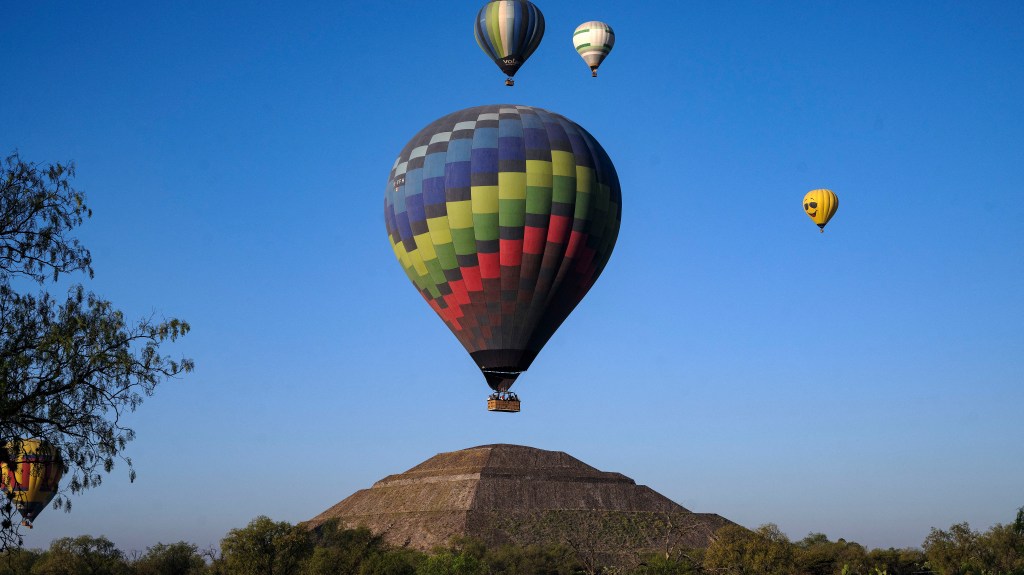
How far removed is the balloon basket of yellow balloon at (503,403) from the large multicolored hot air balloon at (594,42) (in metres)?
27.0

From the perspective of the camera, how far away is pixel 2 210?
2336 centimetres

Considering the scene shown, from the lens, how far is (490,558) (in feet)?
339

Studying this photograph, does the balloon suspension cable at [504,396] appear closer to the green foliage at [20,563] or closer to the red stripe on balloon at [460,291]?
the red stripe on balloon at [460,291]

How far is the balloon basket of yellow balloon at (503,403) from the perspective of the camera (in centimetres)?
6233

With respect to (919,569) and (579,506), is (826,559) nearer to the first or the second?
(919,569)

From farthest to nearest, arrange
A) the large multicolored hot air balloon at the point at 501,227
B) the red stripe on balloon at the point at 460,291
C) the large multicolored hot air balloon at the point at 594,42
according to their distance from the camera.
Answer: the large multicolored hot air balloon at the point at 594,42 < the red stripe on balloon at the point at 460,291 < the large multicolored hot air balloon at the point at 501,227

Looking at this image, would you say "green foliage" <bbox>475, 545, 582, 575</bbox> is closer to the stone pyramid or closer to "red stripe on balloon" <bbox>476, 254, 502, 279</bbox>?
the stone pyramid

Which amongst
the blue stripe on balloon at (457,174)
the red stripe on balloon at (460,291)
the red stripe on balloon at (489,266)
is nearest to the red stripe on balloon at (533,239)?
the red stripe on balloon at (489,266)

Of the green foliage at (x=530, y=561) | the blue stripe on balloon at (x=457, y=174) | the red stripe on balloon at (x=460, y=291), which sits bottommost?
the green foliage at (x=530, y=561)

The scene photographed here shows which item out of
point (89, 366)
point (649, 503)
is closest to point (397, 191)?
point (89, 366)

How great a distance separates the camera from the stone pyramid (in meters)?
122

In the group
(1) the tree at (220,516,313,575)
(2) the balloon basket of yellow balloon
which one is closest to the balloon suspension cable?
(2) the balloon basket of yellow balloon

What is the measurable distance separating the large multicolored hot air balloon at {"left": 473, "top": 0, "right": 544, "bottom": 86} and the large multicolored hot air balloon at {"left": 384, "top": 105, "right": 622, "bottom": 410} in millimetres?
5287

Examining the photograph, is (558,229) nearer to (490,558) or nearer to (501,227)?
(501,227)
